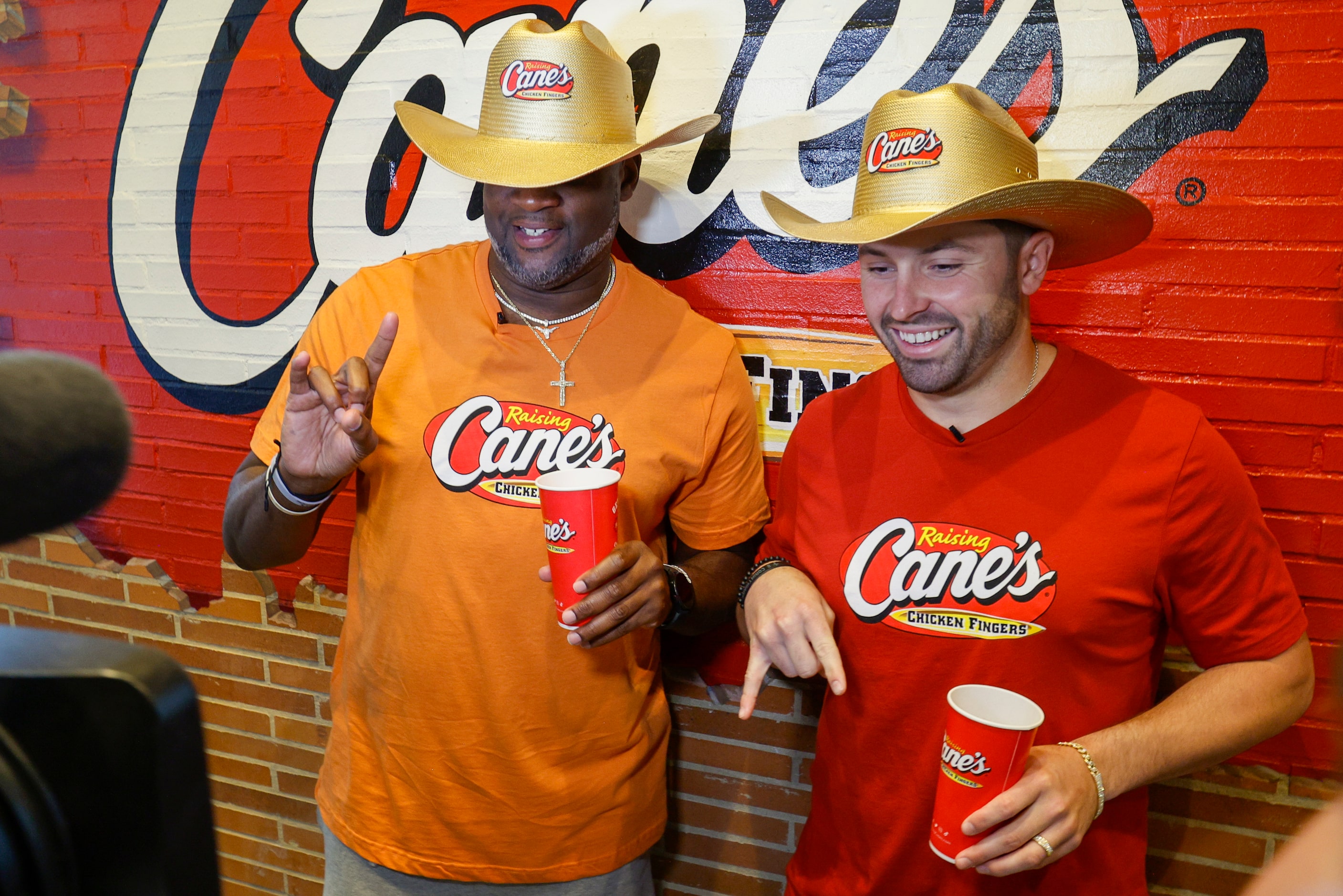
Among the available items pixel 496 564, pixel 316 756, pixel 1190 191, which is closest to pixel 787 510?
pixel 496 564

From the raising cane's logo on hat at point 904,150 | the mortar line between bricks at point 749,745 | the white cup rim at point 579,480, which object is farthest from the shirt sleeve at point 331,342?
the mortar line between bricks at point 749,745

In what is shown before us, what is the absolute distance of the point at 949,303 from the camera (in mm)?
1663

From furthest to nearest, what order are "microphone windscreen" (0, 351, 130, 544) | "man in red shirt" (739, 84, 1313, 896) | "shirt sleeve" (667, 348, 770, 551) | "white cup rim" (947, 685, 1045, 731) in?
"shirt sleeve" (667, 348, 770, 551) < "man in red shirt" (739, 84, 1313, 896) < "white cup rim" (947, 685, 1045, 731) < "microphone windscreen" (0, 351, 130, 544)

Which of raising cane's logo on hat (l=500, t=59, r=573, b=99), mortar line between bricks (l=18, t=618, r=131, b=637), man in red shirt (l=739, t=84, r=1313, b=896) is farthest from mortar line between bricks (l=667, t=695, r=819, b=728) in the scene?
mortar line between bricks (l=18, t=618, r=131, b=637)

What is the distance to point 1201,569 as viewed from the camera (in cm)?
161

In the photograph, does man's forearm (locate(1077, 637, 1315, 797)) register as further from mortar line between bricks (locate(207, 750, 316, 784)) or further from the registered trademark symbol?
mortar line between bricks (locate(207, 750, 316, 784))

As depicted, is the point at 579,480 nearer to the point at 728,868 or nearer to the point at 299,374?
the point at 299,374

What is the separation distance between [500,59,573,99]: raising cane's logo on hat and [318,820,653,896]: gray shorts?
1711 millimetres

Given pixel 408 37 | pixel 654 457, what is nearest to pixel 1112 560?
pixel 654 457

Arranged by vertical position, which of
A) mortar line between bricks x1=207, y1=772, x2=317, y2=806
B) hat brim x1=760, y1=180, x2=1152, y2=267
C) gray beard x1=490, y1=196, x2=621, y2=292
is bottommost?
mortar line between bricks x1=207, y1=772, x2=317, y2=806

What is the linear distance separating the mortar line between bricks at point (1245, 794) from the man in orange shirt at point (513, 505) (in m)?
1.18

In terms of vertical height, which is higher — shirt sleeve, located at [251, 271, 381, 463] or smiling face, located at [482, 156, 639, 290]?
smiling face, located at [482, 156, 639, 290]

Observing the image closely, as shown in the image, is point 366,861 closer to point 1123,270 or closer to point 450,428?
point 450,428

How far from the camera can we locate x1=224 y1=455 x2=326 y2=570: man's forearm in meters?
1.94
